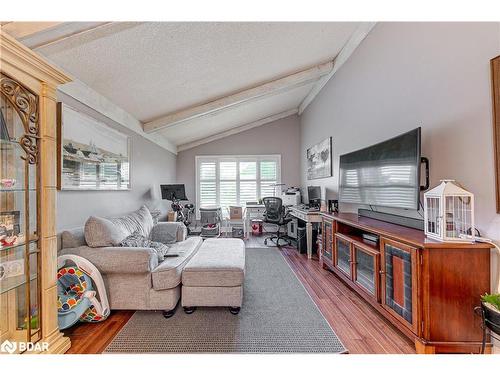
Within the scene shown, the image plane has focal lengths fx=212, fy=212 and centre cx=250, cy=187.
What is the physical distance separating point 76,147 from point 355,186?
3168 millimetres

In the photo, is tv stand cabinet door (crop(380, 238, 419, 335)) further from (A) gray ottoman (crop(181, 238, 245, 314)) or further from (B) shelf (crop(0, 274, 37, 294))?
(B) shelf (crop(0, 274, 37, 294))

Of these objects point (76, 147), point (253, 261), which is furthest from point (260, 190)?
point (76, 147)

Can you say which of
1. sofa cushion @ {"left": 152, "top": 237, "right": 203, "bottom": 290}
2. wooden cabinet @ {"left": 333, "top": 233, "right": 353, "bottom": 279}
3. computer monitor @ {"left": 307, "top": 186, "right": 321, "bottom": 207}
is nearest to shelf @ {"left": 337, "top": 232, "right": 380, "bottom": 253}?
wooden cabinet @ {"left": 333, "top": 233, "right": 353, "bottom": 279}

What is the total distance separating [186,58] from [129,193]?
2.10m

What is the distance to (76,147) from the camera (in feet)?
7.16

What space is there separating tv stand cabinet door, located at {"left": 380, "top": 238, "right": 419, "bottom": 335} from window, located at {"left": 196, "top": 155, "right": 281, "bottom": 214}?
14.0ft

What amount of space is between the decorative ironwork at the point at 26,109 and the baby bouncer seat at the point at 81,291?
3.06ft

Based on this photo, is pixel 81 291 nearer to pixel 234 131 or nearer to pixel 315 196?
pixel 315 196

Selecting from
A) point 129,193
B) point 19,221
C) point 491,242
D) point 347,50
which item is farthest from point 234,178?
point 491,242

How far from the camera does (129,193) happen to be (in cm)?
321

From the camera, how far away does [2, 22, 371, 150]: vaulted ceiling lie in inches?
66.8

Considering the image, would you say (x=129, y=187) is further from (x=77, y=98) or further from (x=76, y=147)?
(x=77, y=98)

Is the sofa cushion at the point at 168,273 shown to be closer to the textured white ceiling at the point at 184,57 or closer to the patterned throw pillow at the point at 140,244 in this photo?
the patterned throw pillow at the point at 140,244

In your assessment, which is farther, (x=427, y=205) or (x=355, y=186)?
(x=355, y=186)
